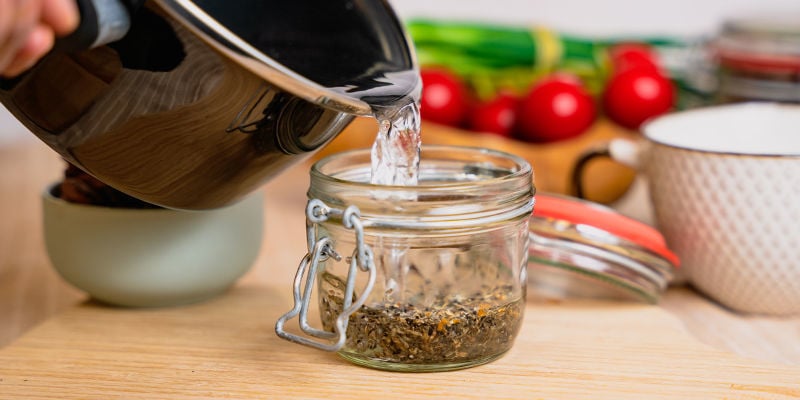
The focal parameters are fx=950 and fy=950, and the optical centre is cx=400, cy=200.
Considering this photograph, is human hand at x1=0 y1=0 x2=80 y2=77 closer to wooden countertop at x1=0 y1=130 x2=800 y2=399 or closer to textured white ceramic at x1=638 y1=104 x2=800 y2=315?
wooden countertop at x1=0 y1=130 x2=800 y2=399

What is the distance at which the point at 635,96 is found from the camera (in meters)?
1.21

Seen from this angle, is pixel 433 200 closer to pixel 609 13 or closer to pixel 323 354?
pixel 323 354

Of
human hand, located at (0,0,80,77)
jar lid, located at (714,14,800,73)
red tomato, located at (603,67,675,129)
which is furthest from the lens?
red tomato, located at (603,67,675,129)

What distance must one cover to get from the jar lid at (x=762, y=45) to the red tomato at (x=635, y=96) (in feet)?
0.29

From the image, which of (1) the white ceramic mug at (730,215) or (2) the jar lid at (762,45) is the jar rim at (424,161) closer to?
(1) the white ceramic mug at (730,215)

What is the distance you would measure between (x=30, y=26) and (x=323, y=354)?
1.11ft

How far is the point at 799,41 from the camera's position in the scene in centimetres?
111

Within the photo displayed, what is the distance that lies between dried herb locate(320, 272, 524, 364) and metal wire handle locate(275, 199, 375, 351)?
2 centimetres

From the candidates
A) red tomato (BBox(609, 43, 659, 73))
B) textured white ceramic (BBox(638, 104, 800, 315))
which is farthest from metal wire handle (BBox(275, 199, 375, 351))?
red tomato (BBox(609, 43, 659, 73))

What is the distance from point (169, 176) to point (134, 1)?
141 millimetres

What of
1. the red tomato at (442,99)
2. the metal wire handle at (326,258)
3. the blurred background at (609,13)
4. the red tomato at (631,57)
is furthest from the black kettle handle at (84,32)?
the blurred background at (609,13)

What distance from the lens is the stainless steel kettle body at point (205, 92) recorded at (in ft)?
1.78

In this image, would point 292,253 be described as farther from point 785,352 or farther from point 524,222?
point 785,352

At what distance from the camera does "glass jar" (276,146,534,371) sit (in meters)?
0.64
